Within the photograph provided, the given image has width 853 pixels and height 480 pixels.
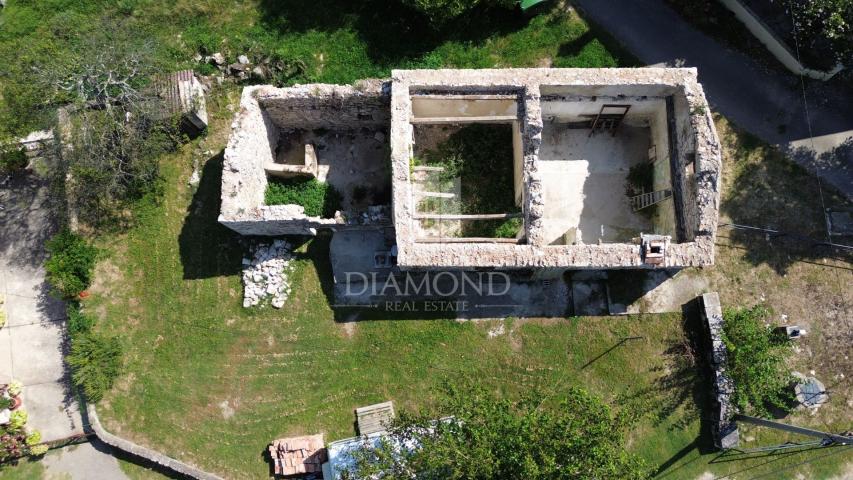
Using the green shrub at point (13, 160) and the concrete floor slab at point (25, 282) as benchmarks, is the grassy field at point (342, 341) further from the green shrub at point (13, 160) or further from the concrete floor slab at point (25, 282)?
the concrete floor slab at point (25, 282)

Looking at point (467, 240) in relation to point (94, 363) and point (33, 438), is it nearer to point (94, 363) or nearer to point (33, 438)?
point (94, 363)

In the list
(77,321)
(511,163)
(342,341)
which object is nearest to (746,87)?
(511,163)

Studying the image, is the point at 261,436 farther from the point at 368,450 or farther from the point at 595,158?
the point at 595,158

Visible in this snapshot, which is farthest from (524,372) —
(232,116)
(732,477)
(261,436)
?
(232,116)

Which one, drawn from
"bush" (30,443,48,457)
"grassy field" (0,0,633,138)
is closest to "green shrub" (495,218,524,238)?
"grassy field" (0,0,633,138)

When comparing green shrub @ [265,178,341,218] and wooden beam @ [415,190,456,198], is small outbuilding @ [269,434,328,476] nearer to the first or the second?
green shrub @ [265,178,341,218]

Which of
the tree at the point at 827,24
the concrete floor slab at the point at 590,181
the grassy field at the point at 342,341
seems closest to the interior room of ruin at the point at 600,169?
the concrete floor slab at the point at 590,181
